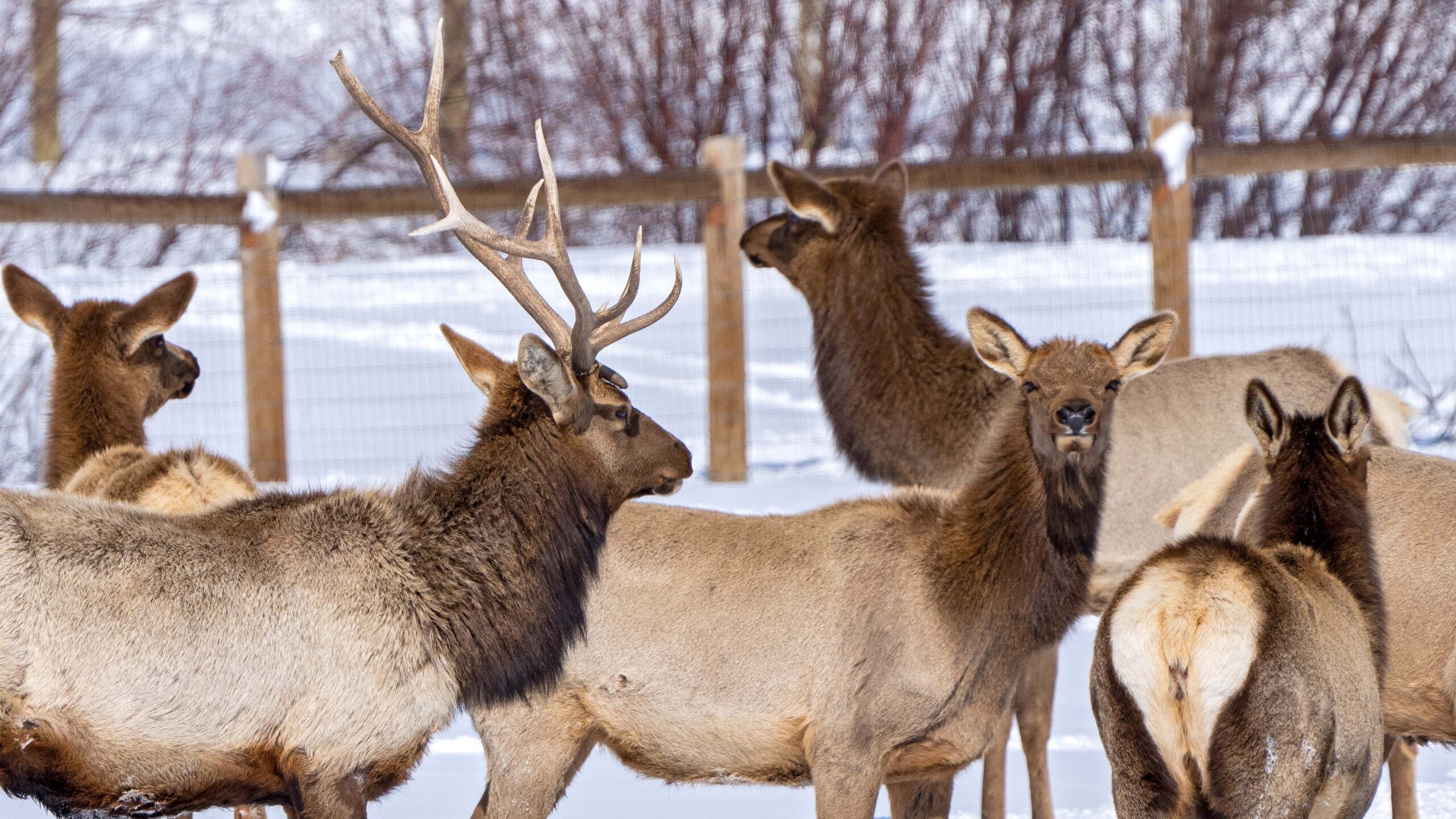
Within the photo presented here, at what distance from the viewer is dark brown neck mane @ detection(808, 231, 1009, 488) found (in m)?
5.91

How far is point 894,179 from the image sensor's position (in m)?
6.62

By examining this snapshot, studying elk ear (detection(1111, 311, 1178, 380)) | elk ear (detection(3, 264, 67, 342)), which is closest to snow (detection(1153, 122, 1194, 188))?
elk ear (detection(1111, 311, 1178, 380))

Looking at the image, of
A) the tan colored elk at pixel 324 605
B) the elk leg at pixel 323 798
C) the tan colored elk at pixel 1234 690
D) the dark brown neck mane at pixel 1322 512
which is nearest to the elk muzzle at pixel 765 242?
the tan colored elk at pixel 324 605

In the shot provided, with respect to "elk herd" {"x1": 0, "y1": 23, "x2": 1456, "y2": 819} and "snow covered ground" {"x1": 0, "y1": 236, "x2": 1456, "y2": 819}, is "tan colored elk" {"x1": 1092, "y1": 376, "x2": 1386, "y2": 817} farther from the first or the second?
"snow covered ground" {"x1": 0, "y1": 236, "x2": 1456, "y2": 819}

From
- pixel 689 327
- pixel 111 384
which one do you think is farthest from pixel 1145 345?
pixel 689 327

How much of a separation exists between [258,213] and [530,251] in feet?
14.7

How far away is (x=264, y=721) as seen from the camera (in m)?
3.57

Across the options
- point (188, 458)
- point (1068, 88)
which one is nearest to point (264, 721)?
point (188, 458)

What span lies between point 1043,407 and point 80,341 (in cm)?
336

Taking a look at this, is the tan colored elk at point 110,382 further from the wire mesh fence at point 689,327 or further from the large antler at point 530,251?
the wire mesh fence at point 689,327

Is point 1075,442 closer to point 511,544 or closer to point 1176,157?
point 511,544

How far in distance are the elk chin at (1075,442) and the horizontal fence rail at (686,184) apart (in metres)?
3.68

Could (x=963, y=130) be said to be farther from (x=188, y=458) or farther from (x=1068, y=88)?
→ (x=188, y=458)

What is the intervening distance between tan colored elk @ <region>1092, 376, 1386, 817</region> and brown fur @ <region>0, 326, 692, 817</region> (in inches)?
57.4
